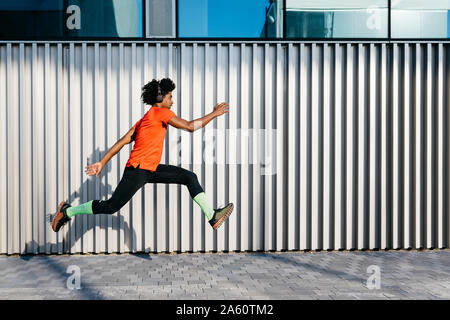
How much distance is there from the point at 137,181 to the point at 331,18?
13.1ft

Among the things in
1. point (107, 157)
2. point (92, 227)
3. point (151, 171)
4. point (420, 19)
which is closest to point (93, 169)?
point (107, 157)

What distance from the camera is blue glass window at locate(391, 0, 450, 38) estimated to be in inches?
237

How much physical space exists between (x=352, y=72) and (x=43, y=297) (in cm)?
521

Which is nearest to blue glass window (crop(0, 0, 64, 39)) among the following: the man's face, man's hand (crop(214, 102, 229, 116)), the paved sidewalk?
the man's face

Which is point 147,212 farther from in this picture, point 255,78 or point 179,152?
point 255,78

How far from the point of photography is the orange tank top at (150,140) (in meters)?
4.47

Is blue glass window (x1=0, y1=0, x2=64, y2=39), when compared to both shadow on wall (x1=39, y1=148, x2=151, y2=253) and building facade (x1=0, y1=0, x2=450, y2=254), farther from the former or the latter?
shadow on wall (x1=39, y1=148, x2=151, y2=253)

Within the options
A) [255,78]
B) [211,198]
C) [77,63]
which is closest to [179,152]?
[211,198]

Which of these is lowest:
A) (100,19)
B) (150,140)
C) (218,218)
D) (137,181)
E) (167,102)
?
(218,218)

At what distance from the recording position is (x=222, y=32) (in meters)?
5.93

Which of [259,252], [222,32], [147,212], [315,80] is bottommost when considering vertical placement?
[259,252]

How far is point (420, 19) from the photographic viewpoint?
6039 mm

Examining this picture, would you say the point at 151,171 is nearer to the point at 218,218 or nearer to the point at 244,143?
the point at 218,218

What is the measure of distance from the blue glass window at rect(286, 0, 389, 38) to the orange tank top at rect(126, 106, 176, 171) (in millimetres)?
2711
